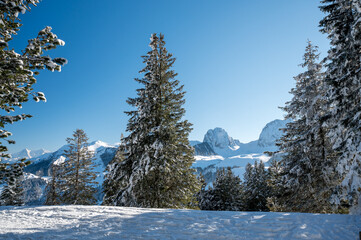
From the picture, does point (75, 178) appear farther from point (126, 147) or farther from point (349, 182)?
point (349, 182)

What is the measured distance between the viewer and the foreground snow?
4121 mm

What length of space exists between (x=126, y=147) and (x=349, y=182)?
11.0 m

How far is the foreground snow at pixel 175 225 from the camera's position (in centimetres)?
412

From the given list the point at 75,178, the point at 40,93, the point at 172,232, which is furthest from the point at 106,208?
the point at 75,178

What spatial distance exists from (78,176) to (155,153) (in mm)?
13636

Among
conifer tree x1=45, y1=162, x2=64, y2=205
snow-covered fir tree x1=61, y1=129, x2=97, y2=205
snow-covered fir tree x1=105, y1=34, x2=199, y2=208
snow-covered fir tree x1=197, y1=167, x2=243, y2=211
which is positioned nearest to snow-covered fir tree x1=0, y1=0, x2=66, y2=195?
snow-covered fir tree x1=105, y1=34, x2=199, y2=208

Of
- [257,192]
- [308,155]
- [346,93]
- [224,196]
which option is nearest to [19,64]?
[346,93]

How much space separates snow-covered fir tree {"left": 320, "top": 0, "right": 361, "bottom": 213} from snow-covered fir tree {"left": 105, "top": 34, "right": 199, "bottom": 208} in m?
7.53

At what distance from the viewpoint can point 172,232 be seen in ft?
14.3

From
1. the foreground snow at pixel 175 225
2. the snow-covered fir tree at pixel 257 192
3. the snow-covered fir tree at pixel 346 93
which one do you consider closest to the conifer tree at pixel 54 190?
the foreground snow at pixel 175 225

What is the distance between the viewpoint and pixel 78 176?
19.6 metres

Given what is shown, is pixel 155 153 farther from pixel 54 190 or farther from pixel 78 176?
pixel 54 190

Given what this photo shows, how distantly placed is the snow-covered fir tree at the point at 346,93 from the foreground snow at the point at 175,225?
2382 millimetres

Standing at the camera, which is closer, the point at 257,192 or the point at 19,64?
the point at 19,64
